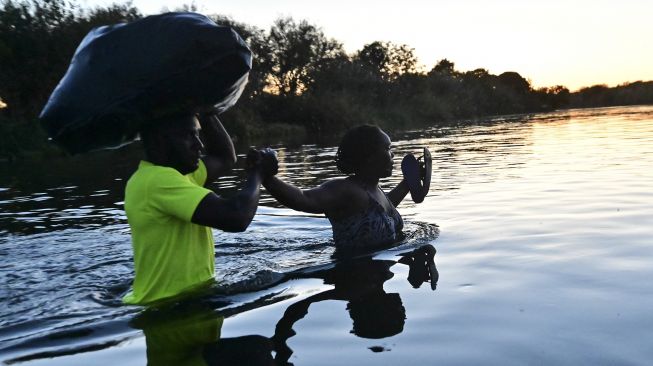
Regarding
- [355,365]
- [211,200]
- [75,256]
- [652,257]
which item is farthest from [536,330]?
[75,256]

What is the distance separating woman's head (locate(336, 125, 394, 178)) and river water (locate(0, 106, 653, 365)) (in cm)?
71

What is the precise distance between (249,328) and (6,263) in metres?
3.72

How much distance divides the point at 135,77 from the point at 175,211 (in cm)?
68

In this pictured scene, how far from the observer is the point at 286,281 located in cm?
458

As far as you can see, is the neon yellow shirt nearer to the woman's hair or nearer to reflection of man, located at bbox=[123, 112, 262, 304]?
reflection of man, located at bbox=[123, 112, 262, 304]

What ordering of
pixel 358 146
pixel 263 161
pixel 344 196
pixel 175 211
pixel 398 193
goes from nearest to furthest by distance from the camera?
pixel 175 211
pixel 263 161
pixel 344 196
pixel 358 146
pixel 398 193

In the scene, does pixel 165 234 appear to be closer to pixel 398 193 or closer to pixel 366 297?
pixel 366 297

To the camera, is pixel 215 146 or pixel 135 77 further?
pixel 215 146

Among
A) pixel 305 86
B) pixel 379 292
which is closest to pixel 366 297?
pixel 379 292

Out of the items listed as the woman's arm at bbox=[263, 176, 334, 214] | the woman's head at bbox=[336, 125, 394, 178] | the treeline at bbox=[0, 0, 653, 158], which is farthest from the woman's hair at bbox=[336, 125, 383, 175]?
the treeline at bbox=[0, 0, 653, 158]

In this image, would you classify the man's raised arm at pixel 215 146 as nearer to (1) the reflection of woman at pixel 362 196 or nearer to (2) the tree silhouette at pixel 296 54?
(1) the reflection of woman at pixel 362 196

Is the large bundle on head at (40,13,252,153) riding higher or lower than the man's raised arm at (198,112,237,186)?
higher

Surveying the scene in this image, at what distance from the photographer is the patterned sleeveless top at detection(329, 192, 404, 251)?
5.55 metres

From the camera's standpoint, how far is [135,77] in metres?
3.25
